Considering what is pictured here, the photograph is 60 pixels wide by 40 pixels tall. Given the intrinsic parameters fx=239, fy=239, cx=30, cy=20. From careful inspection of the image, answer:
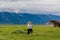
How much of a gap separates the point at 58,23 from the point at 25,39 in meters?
56.0

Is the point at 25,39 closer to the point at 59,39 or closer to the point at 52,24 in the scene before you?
the point at 59,39

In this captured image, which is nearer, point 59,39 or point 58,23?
point 59,39

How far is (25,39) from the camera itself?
21.6 metres

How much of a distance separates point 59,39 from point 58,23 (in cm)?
5553

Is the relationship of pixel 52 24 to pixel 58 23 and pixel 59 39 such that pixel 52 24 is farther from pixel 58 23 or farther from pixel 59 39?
pixel 59 39

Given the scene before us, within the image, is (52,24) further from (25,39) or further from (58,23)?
(25,39)

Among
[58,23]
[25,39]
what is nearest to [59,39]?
[25,39]

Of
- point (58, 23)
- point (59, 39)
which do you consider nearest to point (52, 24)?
point (58, 23)

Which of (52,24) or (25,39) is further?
(52,24)

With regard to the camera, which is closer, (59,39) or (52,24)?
(59,39)

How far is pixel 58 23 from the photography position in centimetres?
7675

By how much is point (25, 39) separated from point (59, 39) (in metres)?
3.08

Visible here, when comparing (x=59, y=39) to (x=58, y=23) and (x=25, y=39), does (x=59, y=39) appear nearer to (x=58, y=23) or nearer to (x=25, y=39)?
(x=25, y=39)

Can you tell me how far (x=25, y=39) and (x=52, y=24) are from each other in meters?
57.4
